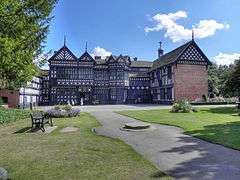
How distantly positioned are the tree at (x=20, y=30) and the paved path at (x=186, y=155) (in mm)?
5331

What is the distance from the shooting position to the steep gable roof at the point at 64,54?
58.8 meters

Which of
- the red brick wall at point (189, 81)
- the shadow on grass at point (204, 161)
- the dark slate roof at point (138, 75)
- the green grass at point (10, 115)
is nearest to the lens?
the shadow on grass at point (204, 161)

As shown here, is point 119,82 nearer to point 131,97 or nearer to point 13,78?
point 131,97

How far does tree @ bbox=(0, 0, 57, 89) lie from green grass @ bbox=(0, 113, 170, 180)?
9.90ft

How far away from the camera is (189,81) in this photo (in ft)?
161

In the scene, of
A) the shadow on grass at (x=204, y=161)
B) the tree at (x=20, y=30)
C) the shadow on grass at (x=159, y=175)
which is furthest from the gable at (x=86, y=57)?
the shadow on grass at (x=159, y=175)

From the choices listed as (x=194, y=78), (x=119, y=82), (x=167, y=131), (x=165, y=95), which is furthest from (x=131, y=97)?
(x=167, y=131)

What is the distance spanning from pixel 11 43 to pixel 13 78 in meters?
3.28

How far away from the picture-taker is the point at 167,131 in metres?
15.2

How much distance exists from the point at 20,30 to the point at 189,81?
4247cm

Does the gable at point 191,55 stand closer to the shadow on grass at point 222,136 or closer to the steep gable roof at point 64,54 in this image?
the steep gable roof at point 64,54

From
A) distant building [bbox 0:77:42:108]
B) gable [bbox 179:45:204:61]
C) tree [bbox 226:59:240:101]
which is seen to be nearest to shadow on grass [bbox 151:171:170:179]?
distant building [bbox 0:77:42:108]

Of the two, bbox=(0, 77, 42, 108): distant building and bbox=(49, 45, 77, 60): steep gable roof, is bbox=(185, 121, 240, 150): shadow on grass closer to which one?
bbox=(0, 77, 42, 108): distant building

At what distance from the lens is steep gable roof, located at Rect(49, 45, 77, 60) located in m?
58.8
